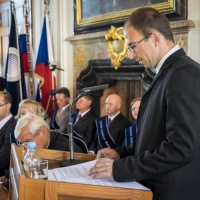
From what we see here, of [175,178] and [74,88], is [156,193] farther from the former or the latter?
[74,88]

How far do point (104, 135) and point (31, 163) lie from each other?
8.92ft

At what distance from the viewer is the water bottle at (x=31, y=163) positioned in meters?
1.24

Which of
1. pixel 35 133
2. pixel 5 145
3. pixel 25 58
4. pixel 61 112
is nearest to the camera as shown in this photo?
pixel 35 133

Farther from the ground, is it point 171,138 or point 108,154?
point 171,138

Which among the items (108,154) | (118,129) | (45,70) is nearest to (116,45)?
(118,129)

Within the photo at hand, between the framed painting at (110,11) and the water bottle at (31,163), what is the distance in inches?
105

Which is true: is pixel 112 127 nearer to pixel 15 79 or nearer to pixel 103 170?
pixel 15 79

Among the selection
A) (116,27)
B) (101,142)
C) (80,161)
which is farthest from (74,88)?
(80,161)

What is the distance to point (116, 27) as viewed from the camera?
450cm

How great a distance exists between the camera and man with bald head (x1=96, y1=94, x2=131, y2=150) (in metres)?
3.94

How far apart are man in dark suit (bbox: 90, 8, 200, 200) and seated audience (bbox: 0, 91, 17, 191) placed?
1.50 meters

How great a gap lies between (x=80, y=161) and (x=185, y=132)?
1.90ft

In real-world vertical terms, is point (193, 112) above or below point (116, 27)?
below

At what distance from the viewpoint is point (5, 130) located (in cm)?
347
